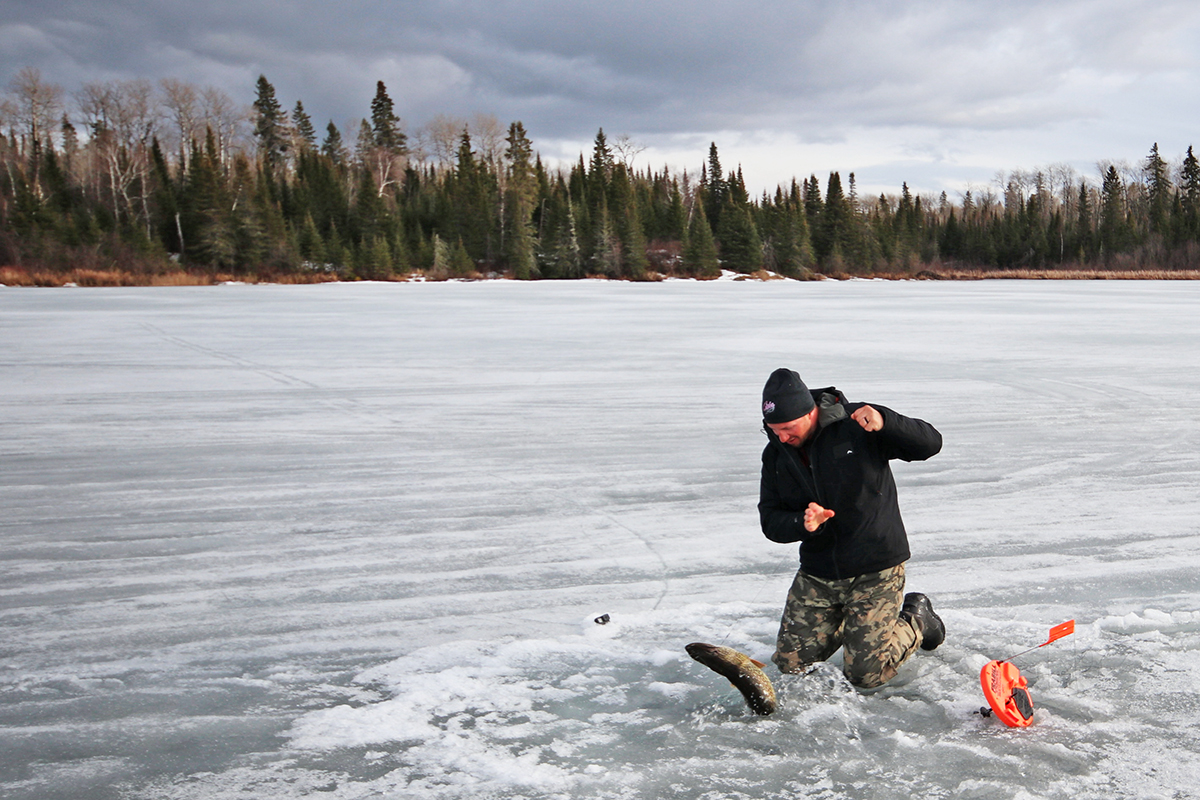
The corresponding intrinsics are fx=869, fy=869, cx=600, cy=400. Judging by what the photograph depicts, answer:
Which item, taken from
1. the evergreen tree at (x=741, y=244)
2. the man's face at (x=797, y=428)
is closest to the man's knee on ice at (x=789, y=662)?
the man's face at (x=797, y=428)

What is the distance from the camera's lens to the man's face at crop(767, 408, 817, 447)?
2781mm

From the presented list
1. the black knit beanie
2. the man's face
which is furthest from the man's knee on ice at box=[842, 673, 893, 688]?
the black knit beanie

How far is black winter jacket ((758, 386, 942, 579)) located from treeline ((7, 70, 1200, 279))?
2153 inches

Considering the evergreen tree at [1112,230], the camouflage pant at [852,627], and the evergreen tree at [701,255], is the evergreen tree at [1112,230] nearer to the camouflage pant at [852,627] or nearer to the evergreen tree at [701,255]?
the evergreen tree at [701,255]

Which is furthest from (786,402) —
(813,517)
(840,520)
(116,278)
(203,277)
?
(203,277)

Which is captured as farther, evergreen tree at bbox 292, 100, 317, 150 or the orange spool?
evergreen tree at bbox 292, 100, 317, 150

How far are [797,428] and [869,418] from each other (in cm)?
23

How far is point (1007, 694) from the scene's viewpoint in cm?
279

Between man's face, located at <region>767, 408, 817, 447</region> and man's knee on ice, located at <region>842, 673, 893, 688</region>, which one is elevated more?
man's face, located at <region>767, 408, 817, 447</region>

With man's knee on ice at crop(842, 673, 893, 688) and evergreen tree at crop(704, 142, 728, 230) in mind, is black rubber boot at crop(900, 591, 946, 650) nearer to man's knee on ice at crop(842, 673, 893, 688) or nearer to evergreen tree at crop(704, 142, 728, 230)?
man's knee on ice at crop(842, 673, 893, 688)

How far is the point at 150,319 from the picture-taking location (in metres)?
18.8

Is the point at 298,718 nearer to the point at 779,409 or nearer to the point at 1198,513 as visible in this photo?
the point at 779,409

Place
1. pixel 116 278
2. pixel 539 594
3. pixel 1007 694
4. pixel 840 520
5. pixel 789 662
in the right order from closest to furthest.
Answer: pixel 1007 694
pixel 840 520
pixel 789 662
pixel 539 594
pixel 116 278

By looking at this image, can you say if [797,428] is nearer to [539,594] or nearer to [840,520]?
[840,520]
